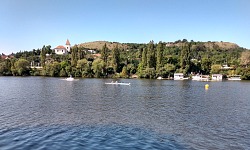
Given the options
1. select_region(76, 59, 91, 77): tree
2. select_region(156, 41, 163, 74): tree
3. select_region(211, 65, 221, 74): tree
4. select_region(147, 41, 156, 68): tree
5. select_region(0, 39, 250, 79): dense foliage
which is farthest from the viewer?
select_region(211, 65, 221, 74): tree

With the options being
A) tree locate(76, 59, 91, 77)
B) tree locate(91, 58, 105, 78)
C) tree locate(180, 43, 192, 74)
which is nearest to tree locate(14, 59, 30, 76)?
tree locate(76, 59, 91, 77)

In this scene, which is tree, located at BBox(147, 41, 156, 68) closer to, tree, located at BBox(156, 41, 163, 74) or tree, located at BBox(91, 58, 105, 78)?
tree, located at BBox(156, 41, 163, 74)

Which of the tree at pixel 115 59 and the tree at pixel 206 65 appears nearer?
the tree at pixel 115 59

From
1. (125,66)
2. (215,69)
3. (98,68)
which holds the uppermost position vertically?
(125,66)

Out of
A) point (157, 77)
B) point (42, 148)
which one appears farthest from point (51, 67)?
point (42, 148)

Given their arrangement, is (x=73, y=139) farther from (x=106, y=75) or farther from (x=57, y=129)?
(x=106, y=75)

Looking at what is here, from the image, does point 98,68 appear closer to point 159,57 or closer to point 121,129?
point 159,57

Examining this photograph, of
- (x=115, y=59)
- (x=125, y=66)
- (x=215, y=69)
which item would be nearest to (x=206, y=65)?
(x=215, y=69)

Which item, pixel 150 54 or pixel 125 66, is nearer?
pixel 150 54

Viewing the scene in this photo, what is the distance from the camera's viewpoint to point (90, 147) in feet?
66.4

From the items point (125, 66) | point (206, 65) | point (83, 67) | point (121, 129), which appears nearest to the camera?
point (121, 129)

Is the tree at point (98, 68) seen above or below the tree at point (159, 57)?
below

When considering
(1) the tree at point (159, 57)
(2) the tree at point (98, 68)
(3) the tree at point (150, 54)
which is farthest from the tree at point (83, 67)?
(1) the tree at point (159, 57)

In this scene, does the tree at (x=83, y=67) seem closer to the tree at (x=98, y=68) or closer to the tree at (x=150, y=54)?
the tree at (x=98, y=68)
